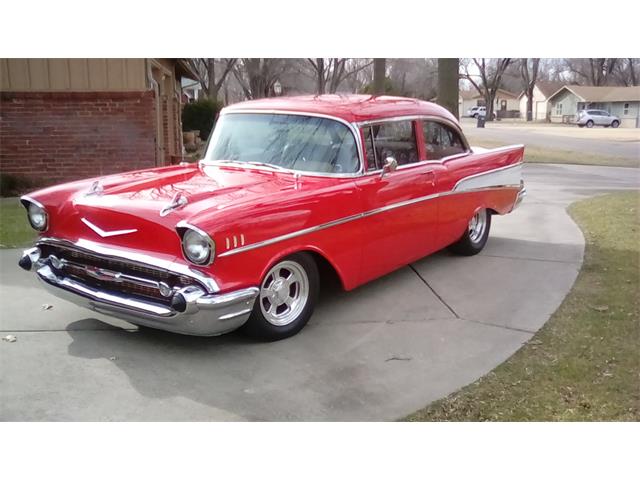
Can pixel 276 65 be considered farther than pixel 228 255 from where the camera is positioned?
Yes

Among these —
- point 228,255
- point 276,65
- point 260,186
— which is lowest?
point 228,255

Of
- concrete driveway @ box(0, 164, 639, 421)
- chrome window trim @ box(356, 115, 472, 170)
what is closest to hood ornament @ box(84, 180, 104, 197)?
concrete driveway @ box(0, 164, 639, 421)

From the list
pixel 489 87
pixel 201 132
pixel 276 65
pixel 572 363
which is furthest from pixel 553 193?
pixel 201 132

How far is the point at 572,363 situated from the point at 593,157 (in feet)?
32.9

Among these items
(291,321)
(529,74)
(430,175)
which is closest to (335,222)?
(291,321)

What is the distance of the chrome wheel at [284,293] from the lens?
152 inches

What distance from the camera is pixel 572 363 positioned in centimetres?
361

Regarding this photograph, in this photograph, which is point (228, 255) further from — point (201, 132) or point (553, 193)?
point (201, 132)

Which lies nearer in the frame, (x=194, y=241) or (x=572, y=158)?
(x=194, y=241)

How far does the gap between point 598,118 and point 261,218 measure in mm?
6837

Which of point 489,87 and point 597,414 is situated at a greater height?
point 489,87

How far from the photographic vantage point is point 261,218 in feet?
11.9

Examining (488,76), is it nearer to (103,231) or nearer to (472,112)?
(472,112)

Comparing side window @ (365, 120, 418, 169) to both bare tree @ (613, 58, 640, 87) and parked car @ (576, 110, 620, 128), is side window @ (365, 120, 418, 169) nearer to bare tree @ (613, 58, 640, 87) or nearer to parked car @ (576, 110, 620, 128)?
bare tree @ (613, 58, 640, 87)
